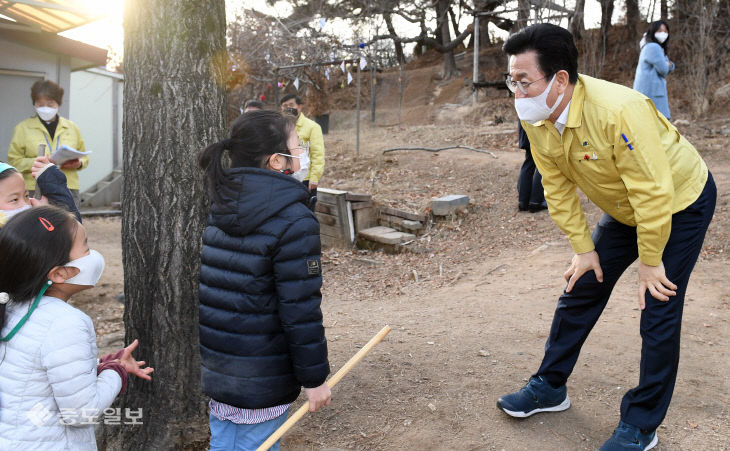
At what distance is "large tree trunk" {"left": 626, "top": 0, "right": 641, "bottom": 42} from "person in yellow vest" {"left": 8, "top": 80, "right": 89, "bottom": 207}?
19.4m

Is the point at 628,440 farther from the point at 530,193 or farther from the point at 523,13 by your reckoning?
the point at 523,13

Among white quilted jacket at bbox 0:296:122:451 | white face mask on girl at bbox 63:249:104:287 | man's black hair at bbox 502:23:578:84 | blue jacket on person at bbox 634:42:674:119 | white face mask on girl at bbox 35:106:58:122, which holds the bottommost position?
white quilted jacket at bbox 0:296:122:451

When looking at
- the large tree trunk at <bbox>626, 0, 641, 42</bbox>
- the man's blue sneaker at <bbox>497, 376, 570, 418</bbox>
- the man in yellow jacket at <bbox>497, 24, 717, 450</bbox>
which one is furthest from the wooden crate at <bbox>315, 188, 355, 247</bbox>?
the large tree trunk at <bbox>626, 0, 641, 42</bbox>

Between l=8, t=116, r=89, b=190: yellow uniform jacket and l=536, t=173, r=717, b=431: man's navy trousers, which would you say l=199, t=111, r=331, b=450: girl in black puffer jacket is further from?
l=8, t=116, r=89, b=190: yellow uniform jacket

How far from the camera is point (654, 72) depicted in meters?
7.87

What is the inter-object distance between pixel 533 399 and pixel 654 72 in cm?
625

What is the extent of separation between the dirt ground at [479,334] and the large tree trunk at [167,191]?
699mm

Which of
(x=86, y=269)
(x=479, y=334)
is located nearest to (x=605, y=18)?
(x=479, y=334)

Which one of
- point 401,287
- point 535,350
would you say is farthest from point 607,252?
point 401,287

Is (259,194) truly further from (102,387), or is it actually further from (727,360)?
(727,360)

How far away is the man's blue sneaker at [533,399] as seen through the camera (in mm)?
3061

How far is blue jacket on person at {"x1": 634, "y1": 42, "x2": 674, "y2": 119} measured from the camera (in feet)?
25.0

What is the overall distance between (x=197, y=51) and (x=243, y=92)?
684 inches

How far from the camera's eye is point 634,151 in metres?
2.47
